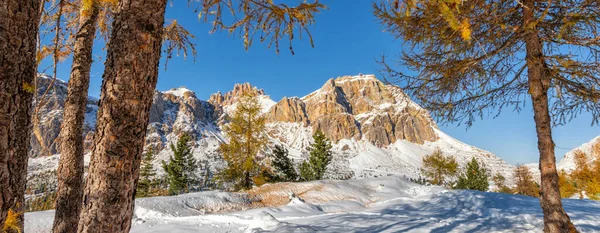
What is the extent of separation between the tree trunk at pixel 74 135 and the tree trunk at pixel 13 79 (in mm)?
1732

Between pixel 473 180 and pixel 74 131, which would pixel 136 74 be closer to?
pixel 74 131

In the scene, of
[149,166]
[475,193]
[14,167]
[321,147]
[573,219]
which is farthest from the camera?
[149,166]

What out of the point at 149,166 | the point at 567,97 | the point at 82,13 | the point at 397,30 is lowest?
the point at 149,166

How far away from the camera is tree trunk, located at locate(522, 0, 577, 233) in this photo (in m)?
4.07

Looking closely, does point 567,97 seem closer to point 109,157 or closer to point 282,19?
point 282,19

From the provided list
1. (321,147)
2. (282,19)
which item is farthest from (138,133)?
(321,147)

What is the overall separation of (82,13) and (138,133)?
2691 mm

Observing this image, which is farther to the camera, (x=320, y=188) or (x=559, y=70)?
(x=320, y=188)

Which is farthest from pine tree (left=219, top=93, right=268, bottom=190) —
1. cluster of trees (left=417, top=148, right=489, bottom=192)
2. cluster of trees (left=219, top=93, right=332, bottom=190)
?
cluster of trees (left=417, top=148, right=489, bottom=192)

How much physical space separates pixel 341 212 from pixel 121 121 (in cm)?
609

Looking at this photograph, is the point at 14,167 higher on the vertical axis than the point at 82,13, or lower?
lower

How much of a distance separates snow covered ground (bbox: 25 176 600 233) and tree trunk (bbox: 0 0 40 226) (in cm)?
337

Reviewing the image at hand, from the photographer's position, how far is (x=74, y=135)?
3.44 metres

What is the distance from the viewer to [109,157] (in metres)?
1.81
